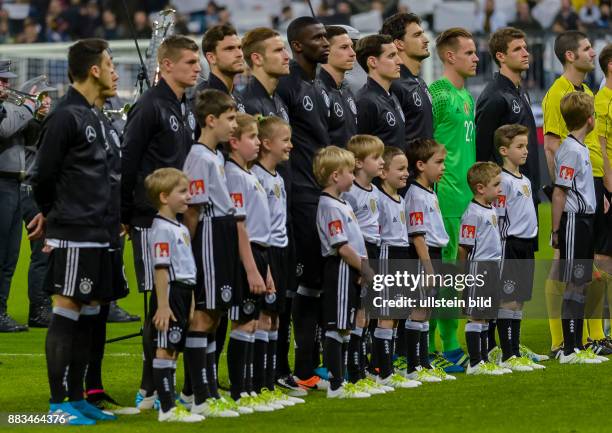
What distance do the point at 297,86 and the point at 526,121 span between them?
2205 millimetres

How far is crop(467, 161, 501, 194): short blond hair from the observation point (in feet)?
34.0

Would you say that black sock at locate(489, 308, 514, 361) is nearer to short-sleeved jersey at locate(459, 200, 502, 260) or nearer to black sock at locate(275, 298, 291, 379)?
short-sleeved jersey at locate(459, 200, 502, 260)

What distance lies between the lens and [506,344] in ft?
34.9

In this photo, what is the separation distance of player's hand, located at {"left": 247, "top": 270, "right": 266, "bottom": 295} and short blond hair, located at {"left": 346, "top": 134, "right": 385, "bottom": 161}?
4.24 ft

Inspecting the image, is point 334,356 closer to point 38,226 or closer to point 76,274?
point 76,274

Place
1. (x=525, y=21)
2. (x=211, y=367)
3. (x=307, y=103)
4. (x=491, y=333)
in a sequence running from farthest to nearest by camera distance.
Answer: (x=525, y=21) → (x=491, y=333) → (x=307, y=103) → (x=211, y=367)

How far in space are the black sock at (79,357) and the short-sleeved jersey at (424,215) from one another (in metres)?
2.49

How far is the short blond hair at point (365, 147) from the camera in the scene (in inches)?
374

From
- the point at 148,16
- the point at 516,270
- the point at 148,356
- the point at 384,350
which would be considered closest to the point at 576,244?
the point at 516,270

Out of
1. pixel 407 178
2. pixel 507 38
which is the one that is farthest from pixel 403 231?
pixel 507 38

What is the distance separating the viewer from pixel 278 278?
9.04 metres

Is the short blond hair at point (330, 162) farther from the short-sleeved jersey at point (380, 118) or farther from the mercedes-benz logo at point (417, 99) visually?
the mercedes-benz logo at point (417, 99)

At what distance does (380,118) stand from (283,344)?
1.72 m

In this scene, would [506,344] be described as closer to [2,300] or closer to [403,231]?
[403,231]
